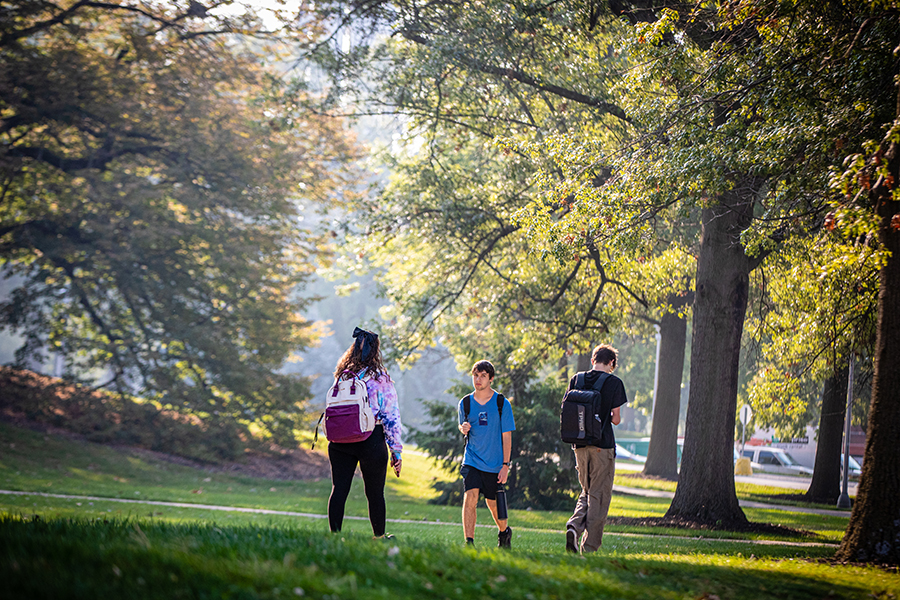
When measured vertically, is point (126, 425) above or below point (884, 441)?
below

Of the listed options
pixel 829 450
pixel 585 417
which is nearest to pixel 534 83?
pixel 585 417

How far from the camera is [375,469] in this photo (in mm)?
6340

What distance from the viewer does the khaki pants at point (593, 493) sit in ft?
23.4

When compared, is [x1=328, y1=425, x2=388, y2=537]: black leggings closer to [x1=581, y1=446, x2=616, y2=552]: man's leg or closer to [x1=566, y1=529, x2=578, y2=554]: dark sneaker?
[x1=566, y1=529, x2=578, y2=554]: dark sneaker

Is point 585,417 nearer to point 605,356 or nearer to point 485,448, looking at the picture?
point 605,356

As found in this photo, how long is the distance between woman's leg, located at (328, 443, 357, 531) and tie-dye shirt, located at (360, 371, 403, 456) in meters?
0.39

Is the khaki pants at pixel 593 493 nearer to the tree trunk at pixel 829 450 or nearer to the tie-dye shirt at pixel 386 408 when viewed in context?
the tie-dye shirt at pixel 386 408

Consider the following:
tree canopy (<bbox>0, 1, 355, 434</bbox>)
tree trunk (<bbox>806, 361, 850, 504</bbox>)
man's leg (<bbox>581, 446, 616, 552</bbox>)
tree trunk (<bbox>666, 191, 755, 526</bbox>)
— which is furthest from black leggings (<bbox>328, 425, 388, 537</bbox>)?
tree trunk (<bbox>806, 361, 850, 504</bbox>)

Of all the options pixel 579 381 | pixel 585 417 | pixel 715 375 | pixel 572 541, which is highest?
→ pixel 715 375

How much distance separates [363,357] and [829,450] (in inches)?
746

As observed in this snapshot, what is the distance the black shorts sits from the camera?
6.93 m

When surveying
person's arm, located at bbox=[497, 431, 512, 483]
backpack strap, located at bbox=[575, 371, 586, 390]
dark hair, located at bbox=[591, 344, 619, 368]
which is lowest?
person's arm, located at bbox=[497, 431, 512, 483]

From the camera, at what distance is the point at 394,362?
58.9 ft

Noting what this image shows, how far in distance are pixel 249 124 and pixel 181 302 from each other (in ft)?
21.1
